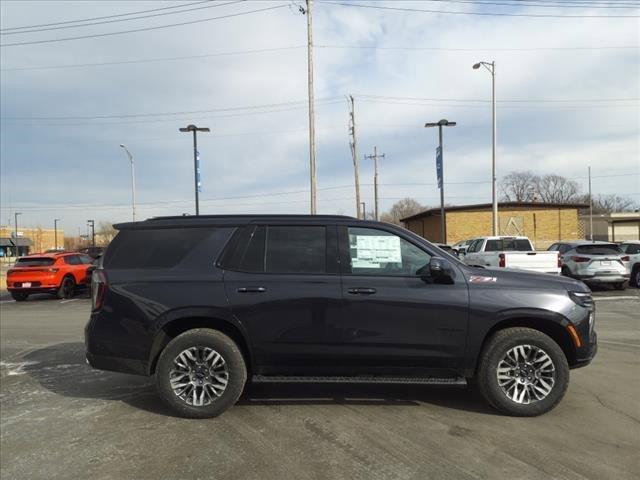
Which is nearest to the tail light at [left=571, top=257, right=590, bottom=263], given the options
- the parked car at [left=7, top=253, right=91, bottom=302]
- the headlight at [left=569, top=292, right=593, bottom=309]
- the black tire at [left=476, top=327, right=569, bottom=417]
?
the headlight at [left=569, top=292, right=593, bottom=309]

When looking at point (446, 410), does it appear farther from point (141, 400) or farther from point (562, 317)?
point (141, 400)

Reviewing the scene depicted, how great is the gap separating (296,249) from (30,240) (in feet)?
357

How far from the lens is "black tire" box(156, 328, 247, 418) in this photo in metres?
4.91

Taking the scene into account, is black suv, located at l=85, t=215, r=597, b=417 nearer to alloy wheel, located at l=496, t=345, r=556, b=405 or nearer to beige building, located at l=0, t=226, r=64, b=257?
alloy wheel, located at l=496, t=345, r=556, b=405

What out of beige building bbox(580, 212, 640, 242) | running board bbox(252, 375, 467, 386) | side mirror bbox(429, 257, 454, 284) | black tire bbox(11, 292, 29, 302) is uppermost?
beige building bbox(580, 212, 640, 242)

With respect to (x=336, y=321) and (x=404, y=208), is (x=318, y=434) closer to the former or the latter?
(x=336, y=321)

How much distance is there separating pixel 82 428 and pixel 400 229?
11.6 ft

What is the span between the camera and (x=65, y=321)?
38.8ft

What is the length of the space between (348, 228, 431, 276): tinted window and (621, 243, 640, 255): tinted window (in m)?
16.6

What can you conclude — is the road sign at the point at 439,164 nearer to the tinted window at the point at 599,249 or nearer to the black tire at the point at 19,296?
the tinted window at the point at 599,249

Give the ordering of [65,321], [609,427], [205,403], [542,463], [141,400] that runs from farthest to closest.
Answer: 1. [65,321]
2. [141,400]
3. [205,403]
4. [609,427]
5. [542,463]

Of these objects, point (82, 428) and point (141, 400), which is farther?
point (141, 400)

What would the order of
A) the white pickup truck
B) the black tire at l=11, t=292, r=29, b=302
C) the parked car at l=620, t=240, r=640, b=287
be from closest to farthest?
1. the white pickup truck
2. the black tire at l=11, t=292, r=29, b=302
3. the parked car at l=620, t=240, r=640, b=287

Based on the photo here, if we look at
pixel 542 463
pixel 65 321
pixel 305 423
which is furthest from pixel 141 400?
pixel 65 321
